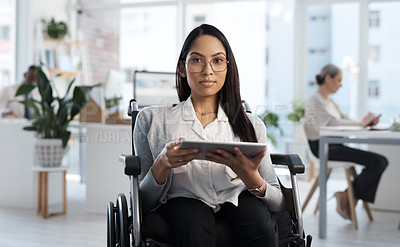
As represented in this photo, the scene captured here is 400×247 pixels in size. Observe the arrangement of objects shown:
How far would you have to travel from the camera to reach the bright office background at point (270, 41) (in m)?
5.87

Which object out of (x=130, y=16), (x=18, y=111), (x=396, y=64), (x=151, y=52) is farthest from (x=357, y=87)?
(x=18, y=111)

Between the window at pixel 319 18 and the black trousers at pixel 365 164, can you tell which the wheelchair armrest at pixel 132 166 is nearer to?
the black trousers at pixel 365 164

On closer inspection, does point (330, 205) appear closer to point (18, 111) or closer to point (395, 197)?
point (395, 197)

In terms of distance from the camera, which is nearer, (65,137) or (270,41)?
(65,137)

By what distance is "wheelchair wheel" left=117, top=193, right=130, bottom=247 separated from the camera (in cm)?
166

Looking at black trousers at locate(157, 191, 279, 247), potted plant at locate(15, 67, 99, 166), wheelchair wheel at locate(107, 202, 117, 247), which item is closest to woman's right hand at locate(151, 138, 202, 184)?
black trousers at locate(157, 191, 279, 247)

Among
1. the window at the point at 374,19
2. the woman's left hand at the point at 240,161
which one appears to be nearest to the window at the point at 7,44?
the window at the point at 374,19

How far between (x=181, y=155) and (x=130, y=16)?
228 inches

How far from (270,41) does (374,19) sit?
125 cm

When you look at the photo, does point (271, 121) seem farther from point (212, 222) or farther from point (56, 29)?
point (212, 222)

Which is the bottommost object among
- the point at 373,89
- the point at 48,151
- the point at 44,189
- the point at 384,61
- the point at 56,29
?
the point at 44,189

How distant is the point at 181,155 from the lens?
59.3 inches

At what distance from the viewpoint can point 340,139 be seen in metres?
3.15

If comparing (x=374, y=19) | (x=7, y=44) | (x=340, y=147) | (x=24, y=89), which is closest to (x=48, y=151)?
(x=24, y=89)
